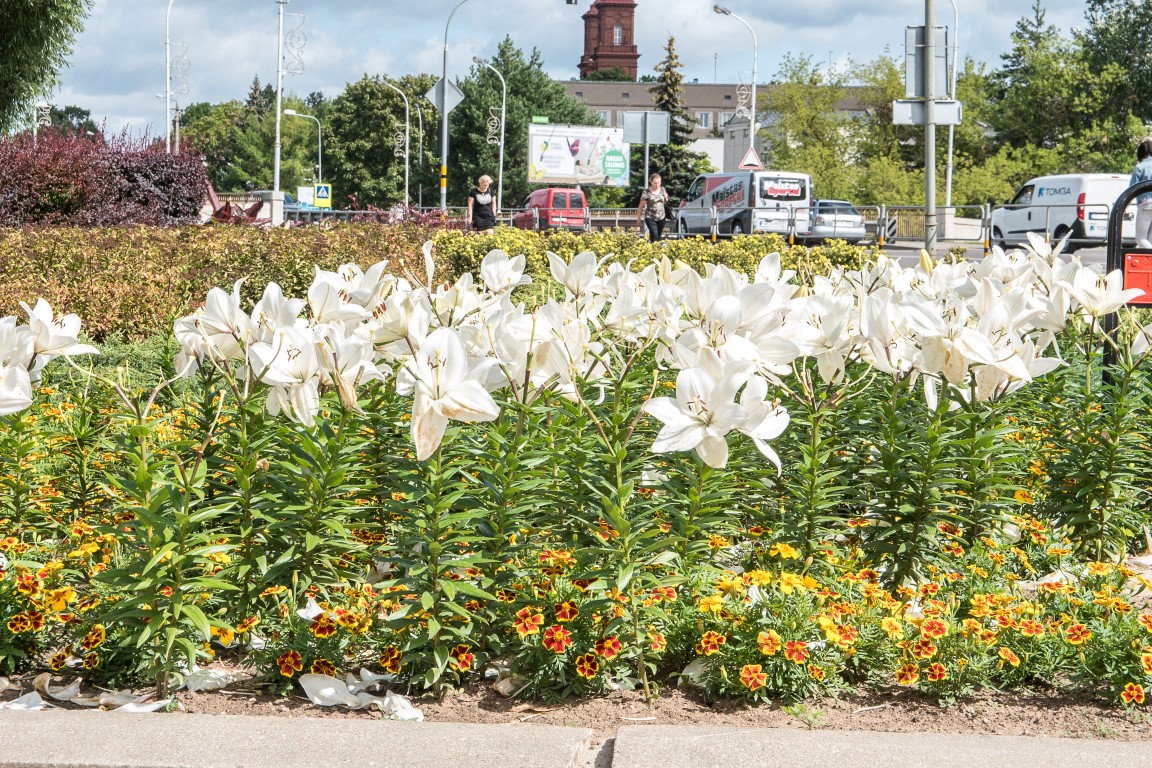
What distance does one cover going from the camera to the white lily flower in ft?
8.42

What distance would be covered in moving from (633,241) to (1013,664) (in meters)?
12.4

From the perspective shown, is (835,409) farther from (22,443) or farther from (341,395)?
(22,443)

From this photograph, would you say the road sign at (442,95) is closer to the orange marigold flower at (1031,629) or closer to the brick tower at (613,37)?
the orange marigold flower at (1031,629)

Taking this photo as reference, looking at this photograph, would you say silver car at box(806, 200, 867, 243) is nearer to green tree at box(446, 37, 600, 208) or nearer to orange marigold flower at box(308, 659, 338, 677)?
orange marigold flower at box(308, 659, 338, 677)

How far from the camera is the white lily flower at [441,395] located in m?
2.57

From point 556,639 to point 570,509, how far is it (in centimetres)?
44

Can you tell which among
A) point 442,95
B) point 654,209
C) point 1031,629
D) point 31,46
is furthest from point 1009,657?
point 442,95

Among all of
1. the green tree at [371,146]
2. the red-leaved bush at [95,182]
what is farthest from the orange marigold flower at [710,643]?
the green tree at [371,146]

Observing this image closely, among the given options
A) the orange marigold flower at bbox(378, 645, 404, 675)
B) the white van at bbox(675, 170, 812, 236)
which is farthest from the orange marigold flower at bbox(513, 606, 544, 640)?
the white van at bbox(675, 170, 812, 236)

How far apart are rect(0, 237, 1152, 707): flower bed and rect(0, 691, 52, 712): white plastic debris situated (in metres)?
0.16

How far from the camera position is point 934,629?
3002 millimetres

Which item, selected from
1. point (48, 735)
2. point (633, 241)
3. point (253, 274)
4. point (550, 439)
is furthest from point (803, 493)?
point (633, 241)

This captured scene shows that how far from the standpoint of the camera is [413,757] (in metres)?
2.44

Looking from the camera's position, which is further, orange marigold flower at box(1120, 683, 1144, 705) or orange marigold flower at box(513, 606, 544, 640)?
orange marigold flower at box(513, 606, 544, 640)
